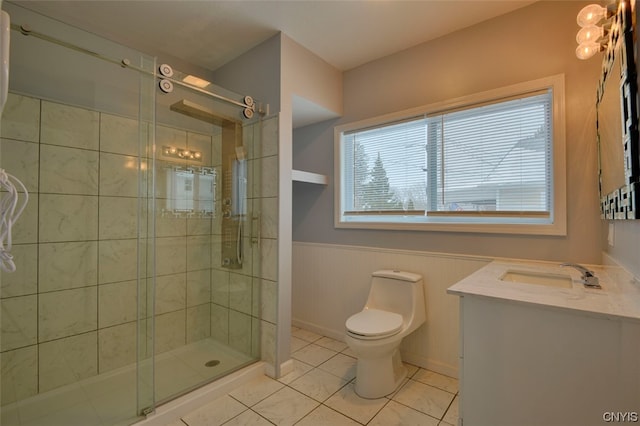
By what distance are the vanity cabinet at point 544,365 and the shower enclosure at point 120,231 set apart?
158 cm

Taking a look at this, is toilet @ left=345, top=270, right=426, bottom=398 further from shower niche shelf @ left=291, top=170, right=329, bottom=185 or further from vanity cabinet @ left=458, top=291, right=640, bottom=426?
shower niche shelf @ left=291, top=170, right=329, bottom=185

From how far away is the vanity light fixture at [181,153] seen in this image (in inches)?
80.7

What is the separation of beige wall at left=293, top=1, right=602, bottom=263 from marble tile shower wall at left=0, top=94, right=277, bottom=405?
3.22 feet

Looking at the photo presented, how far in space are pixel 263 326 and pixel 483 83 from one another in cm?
244

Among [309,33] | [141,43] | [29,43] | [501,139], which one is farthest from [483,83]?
[29,43]

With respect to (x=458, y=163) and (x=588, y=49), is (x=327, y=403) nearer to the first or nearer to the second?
(x=458, y=163)

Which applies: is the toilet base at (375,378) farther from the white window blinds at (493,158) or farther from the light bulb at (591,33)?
the light bulb at (591,33)

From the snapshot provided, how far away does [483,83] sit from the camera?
2.06 m

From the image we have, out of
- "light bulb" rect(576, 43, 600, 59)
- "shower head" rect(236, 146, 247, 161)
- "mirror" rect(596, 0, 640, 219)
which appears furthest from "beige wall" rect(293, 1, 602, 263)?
"shower head" rect(236, 146, 247, 161)

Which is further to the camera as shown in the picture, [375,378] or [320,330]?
[320,330]

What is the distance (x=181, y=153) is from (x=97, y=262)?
3.29 ft

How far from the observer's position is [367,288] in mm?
2580

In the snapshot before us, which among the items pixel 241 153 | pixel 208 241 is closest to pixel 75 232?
pixel 208 241

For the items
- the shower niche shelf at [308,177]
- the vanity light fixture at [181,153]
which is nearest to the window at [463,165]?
the shower niche shelf at [308,177]
